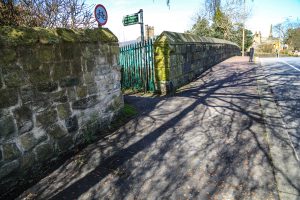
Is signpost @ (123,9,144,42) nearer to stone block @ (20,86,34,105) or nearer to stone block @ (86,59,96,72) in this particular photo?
stone block @ (86,59,96,72)

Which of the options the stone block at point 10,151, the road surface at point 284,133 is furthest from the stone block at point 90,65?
the road surface at point 284,133

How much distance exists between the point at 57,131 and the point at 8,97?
0.97m

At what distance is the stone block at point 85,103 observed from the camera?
13.4ft

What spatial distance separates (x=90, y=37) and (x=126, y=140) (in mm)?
2020

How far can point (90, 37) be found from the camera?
4.35 m

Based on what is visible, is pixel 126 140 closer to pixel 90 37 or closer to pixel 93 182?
pixel 93 182

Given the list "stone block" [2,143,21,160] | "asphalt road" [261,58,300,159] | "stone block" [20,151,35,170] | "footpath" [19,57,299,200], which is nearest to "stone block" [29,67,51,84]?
"stone block" [2,143,21,160]

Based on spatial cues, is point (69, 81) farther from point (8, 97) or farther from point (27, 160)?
point (27, 160)

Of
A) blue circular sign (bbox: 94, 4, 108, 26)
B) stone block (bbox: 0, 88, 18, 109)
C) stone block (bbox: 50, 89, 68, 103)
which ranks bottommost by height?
stone block (bbox: 50, 89, 68, 103)

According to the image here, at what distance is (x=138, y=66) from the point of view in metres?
8.55

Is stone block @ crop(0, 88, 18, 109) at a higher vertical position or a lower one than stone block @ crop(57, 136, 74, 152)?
higher

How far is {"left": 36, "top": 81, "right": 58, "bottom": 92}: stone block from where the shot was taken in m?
3.37

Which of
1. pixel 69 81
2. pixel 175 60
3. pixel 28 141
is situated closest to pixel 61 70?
pixel 69 81

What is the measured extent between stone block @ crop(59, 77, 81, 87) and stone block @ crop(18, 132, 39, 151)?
0.93 metres
